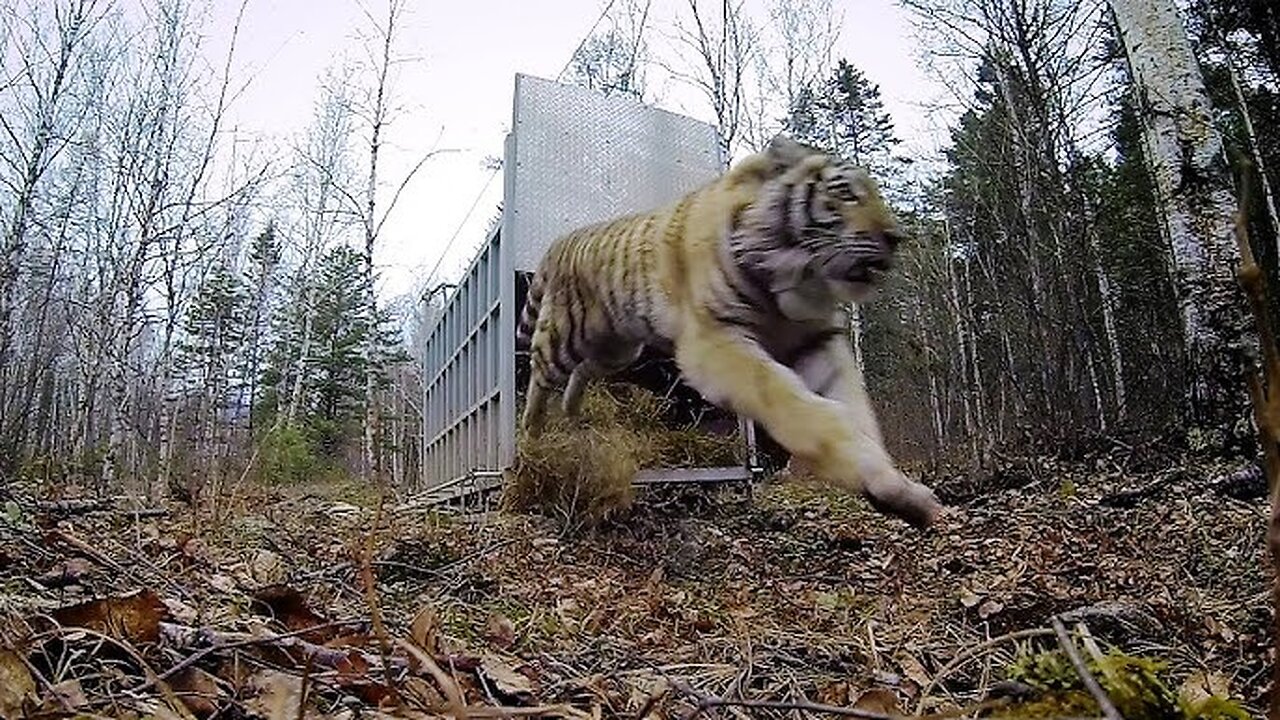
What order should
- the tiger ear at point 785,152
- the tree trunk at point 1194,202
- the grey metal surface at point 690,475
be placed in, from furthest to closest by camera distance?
1. the grey metal surface at point 690,475
2. the tree trunk at point 1194,202
3. the tiger ear at point 785,152

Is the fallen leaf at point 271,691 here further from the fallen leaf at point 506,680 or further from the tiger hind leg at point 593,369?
the tiger hind leg at point 593,369

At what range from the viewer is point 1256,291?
57 cm

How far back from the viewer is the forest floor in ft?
4.69

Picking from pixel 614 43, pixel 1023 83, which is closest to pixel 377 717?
pixel 1023 83

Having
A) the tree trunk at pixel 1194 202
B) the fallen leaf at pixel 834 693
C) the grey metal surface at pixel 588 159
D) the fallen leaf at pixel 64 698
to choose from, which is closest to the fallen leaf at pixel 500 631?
the fallen leaf at pixel 834 693

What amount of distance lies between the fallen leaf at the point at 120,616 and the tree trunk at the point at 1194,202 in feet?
19.5

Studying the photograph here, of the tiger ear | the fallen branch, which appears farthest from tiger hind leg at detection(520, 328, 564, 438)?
the tiger ear

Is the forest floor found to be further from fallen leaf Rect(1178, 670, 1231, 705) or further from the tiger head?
the tiger head

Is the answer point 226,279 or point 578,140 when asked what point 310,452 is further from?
point 578,140

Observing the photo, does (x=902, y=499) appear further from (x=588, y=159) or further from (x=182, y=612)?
(x=588, y=159)

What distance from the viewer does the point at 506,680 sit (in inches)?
70.1

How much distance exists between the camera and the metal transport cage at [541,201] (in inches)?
265

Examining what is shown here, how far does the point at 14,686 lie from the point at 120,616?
0.46 m

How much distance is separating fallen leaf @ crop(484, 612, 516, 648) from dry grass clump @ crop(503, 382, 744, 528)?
256 centimetres
